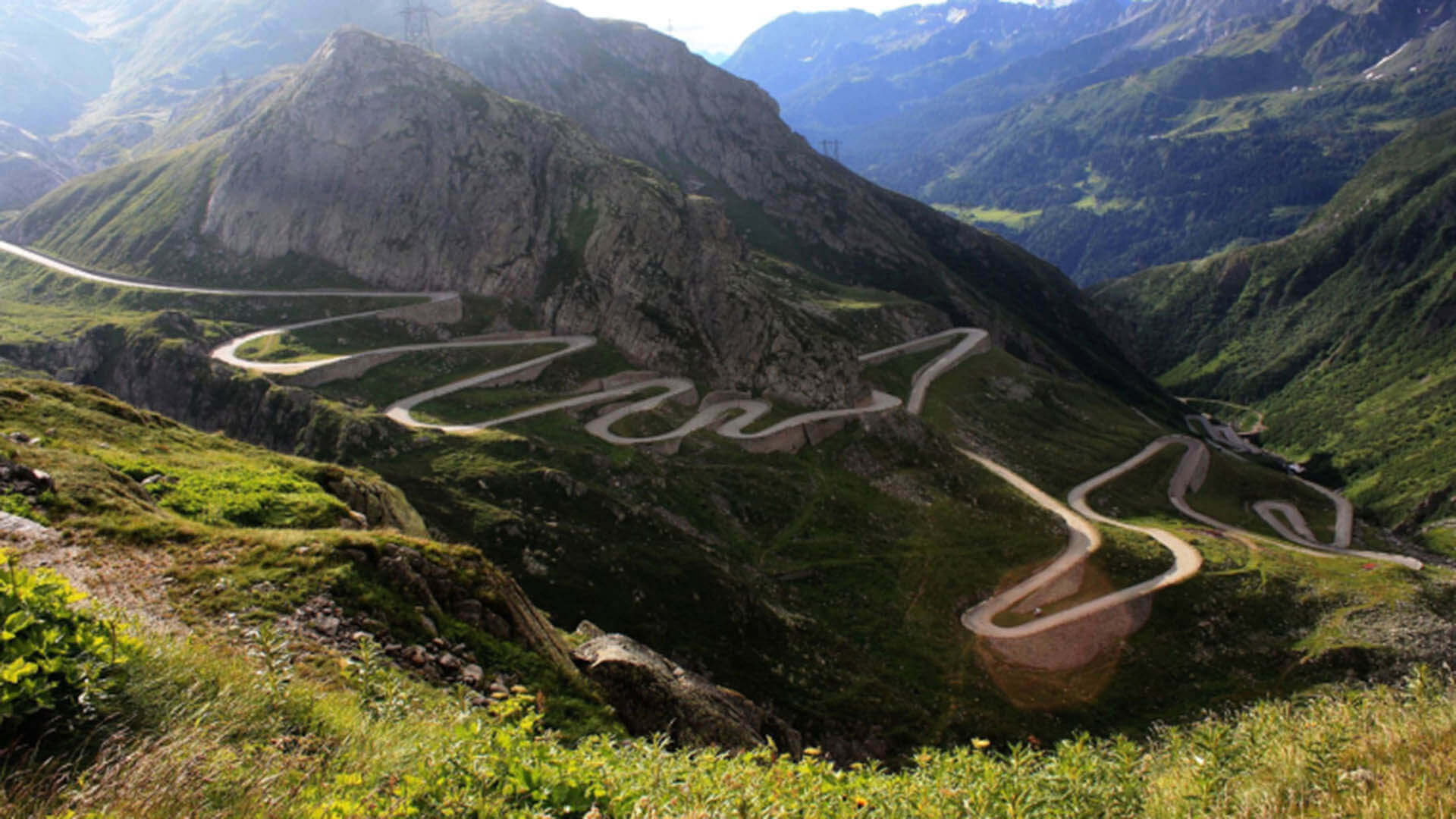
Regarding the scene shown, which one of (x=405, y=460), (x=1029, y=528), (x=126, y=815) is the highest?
(x=126, y=815)

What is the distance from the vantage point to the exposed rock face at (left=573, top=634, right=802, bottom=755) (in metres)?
19.0

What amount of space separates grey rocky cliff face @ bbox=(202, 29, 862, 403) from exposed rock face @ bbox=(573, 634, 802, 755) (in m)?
67.2

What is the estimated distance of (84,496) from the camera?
16328 mm

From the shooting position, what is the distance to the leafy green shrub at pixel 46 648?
583cm

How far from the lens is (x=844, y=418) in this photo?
8531cm

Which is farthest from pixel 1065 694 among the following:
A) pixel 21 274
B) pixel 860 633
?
pixel 21 274

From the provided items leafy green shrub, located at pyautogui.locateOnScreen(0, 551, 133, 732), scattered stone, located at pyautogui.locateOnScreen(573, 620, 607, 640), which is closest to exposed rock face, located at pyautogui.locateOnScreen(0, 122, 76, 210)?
scattered stone, located at pyautogui.locateOnScreen(573, 620, 607, 640)

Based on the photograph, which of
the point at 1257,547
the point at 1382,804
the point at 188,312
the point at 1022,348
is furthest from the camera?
the point at 1022,348

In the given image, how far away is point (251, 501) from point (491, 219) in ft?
284

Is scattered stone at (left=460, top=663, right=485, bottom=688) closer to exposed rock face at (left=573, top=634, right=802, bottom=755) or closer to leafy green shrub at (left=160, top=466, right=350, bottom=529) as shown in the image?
exposed rock face at (left=573, top=634, right=802, bottom=755)

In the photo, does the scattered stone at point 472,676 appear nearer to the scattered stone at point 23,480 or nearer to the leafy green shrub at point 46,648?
the leafy green shrub at point 46,648

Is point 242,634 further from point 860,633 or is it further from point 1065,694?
point 1065,694

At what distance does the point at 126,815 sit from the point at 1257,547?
3816 inches

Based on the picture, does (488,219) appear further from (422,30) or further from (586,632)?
(422,30)
